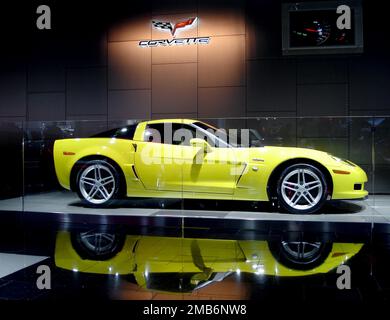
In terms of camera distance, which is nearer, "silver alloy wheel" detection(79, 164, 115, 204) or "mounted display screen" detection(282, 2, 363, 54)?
"silver alloy wheel" detection(79, 164, 115, 204)

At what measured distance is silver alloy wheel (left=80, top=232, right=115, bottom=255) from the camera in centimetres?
435

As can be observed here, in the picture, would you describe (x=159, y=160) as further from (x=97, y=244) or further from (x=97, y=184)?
(x=97, y=244)

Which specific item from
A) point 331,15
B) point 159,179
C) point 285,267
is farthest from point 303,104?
point 285,267

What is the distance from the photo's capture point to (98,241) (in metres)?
4.73

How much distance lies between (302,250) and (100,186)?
300 centimetres

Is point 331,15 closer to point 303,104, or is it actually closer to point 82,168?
point 303,104

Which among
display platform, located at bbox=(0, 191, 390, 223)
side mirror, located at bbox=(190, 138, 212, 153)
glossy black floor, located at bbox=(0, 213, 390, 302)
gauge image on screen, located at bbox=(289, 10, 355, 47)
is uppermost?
gauge image on screen, located at bbox=(289, 10, 355, 47)

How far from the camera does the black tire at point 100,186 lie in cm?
591

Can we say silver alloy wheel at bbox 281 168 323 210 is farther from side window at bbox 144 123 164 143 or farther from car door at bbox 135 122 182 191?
side window at bbox 144 123 164 143

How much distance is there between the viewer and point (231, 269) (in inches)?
141

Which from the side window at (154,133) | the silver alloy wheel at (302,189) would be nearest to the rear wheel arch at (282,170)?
the silver alloy wheel at (302,189)

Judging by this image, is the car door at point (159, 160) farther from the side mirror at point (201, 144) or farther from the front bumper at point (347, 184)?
the front bumper at point (347, 184)

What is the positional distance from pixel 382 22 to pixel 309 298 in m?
6.04

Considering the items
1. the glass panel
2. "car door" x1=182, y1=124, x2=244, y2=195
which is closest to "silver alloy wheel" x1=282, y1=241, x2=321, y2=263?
"car door" x1=182, y1=124, x2=244, y2=195
